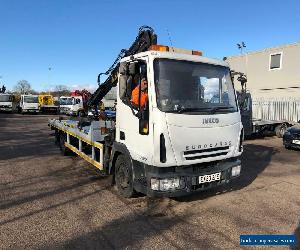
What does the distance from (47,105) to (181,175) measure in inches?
1434

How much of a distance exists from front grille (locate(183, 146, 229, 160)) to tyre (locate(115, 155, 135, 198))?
1110mm

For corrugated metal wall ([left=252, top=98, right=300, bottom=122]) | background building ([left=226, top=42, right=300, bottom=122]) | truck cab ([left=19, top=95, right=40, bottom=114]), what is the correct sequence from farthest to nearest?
truck cab ([left=19, top=95, right=40, bottom=114]) → background building ([left=226, top=42, right=300, bottom=122]) → corrugated metal wall ([left=252, top=98, right=300, bottom=122])

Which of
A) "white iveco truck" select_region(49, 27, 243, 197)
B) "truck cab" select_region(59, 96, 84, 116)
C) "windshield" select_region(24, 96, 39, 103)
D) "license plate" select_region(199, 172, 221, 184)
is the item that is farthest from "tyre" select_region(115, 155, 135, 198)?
"windshield" select_region(24, 96, 39, 103)

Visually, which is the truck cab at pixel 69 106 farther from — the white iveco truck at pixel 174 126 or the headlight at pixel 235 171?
the headlight at pixel 235 171

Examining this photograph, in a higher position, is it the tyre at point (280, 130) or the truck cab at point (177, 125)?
the truck cab at point (177, 125)

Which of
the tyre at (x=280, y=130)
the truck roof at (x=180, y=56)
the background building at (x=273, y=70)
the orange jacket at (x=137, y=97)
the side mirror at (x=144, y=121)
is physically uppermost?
the background building at (x=273, y=70)

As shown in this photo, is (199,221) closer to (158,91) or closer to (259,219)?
(259,219)

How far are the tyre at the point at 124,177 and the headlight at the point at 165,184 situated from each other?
0.75 metres

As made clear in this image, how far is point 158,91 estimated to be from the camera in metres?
5.56

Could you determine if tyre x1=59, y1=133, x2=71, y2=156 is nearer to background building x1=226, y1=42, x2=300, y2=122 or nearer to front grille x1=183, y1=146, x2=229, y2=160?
front grille x1=183, y1=146, x2=229, y2=160

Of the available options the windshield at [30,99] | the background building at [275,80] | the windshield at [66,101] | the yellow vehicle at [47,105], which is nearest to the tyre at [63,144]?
the background building at [275,80]

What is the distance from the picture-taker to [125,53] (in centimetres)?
784

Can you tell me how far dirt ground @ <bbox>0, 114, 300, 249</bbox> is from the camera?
15.6ft

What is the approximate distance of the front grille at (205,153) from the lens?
5664mm
